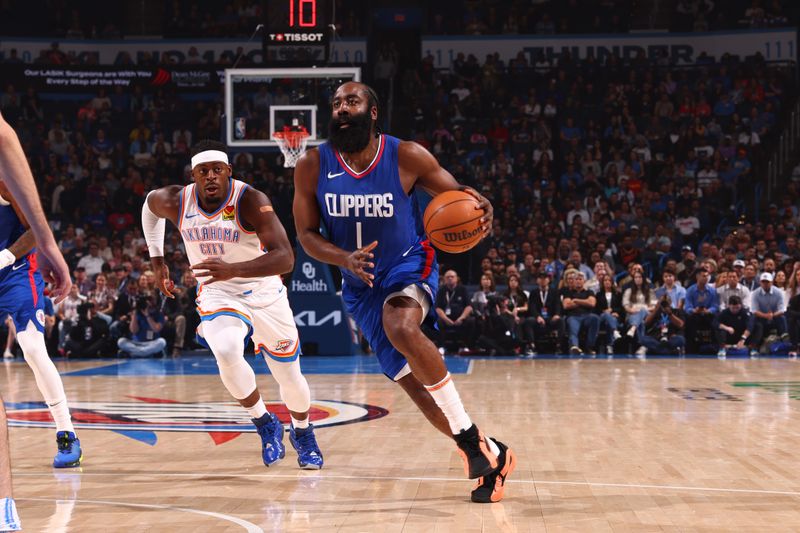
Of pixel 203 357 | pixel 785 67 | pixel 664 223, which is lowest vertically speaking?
pixel 203 357

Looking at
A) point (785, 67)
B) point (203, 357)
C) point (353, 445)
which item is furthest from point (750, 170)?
point (353, 445)

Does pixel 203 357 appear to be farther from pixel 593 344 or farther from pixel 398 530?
pixel 398 530

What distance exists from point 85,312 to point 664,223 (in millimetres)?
10434

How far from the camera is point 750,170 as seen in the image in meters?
20.6

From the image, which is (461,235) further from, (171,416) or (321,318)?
(321,318)

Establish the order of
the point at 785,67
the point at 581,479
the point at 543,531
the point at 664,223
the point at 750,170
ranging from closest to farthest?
the point at 543,531 < the point at 581,479 < the point at 664,223 < the point at 750,170 < the point at 785,67

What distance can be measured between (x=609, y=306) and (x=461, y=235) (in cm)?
1081

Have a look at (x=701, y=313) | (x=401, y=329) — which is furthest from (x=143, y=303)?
(x=401, y=329)

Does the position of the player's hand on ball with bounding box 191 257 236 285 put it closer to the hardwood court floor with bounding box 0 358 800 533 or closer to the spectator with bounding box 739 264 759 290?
the hardwood court floor with bounding box 0 358 800 533

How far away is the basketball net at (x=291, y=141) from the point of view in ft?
47.6

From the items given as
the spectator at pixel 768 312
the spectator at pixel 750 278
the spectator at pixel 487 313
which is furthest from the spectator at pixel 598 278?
the spectator at pixel 768 312

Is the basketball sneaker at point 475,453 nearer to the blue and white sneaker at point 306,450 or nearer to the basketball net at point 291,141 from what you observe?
the blue and white sneaker at point 306,450

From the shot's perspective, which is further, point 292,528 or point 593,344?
point 593,344

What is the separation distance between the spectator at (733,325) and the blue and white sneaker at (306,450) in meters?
10.5
